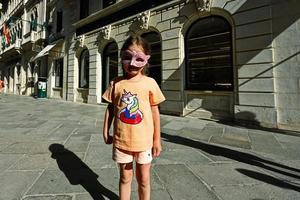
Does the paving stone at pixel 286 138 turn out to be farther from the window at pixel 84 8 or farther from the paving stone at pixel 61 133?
the window at pixel 84 8

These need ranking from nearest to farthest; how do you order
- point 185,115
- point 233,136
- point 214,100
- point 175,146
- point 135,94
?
point 135,94 < point 175,146 < point 233,136 < point 214,100 < point 185,115

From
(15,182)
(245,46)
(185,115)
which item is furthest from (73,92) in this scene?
(15,182)

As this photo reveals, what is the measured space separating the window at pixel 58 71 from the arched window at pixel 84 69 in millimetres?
2582

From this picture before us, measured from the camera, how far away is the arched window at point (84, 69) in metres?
13.5

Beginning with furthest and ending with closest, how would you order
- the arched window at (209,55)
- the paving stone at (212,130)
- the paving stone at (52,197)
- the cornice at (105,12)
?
1. the cornice at (105,12)
2. the arched window at (209,55)
3. the paving stone at (212,130)
4. the paving stone at (52,197)

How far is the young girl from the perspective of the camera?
1.86 m

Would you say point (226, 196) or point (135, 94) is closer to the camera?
point (135, 94)

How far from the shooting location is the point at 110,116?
2084 millimetres

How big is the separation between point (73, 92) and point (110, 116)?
1276cm

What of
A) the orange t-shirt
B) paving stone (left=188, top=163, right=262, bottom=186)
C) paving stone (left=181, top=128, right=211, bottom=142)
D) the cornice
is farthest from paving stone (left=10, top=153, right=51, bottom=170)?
the cornice

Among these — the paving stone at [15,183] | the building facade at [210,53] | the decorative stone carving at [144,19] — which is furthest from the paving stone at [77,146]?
the decorative stone carving at [144,19]

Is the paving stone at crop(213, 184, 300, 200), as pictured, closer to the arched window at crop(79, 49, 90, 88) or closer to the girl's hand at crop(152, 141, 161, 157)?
the girl's hand at crop(152, 141, 161, 157)

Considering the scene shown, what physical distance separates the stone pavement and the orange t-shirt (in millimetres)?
836

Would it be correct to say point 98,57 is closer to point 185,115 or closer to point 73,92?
point 73,92
